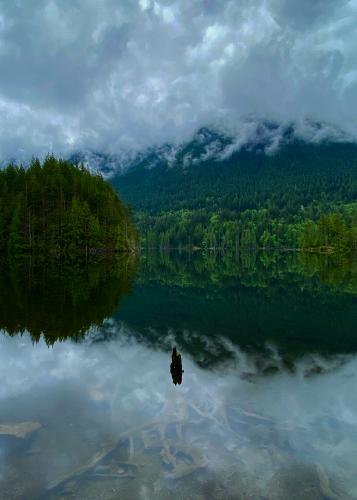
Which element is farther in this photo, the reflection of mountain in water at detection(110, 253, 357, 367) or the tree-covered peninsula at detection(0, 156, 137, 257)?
the tree-covered peninsula at detection(0, 156, 137, 257)

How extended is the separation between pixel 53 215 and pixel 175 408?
109m

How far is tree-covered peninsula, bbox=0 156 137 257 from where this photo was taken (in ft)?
373

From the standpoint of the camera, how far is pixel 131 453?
1092 cm

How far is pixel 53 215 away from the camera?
11675cm

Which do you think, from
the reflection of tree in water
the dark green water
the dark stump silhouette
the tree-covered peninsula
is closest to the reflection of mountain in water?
the dark green water

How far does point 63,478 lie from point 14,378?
26.7 ft

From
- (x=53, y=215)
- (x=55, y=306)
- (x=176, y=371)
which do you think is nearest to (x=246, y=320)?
(x=55, y=306)

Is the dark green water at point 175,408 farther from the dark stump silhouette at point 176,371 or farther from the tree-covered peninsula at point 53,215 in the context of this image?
the tree-covered peninsula at point 53,215

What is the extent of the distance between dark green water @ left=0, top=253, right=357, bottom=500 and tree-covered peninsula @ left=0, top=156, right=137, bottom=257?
86.4m

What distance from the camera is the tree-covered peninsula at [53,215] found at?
373ft

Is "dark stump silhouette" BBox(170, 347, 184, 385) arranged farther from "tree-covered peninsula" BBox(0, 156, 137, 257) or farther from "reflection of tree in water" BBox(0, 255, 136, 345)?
"tree-covered peninsula" BBox(0, 156, 137, 257)

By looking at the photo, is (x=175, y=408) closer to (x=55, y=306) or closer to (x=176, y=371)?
(x=176, y=371)

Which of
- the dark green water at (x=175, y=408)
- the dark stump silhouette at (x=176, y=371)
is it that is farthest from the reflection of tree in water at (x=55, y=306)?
the dark stump silhouette at (x=176, y=371)

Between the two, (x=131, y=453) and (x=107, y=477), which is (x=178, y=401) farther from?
(x=107, y=477)
